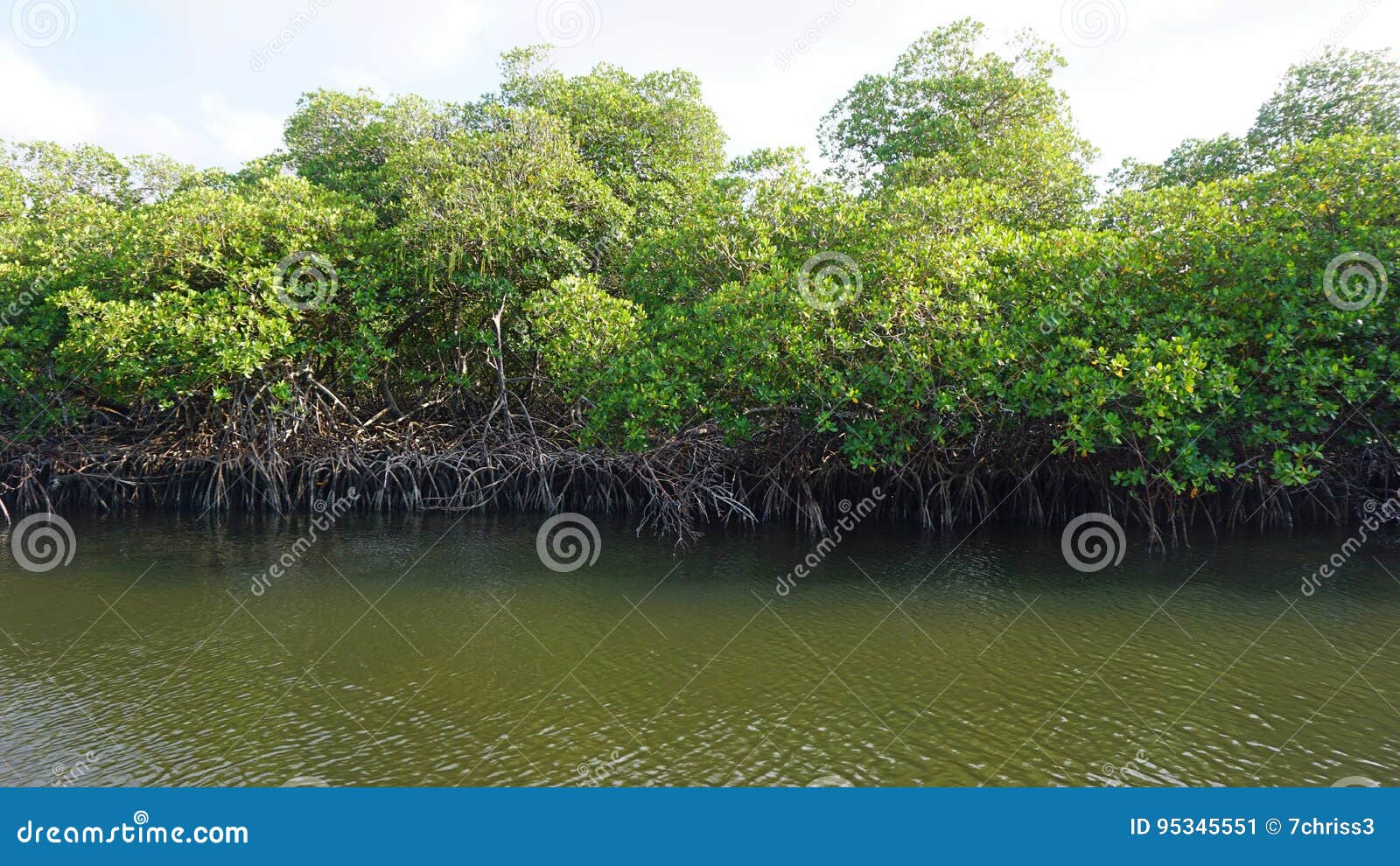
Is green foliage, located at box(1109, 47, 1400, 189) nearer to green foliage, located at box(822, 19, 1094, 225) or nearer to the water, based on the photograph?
green foliage, located at box(822, 19, 1094, 225)

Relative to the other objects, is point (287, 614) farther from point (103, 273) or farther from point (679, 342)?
point (103, 273)

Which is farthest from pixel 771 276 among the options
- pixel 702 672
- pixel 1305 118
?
pixel 1305 118

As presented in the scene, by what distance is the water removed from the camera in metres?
5.61

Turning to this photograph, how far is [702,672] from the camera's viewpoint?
732cm

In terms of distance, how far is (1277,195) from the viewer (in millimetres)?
11391

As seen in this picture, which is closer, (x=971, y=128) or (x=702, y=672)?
(x=702, y=672)

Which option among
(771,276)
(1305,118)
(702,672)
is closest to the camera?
(702,672)

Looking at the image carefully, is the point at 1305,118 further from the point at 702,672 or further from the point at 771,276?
the point at 702,672

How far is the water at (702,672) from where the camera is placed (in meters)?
5.61

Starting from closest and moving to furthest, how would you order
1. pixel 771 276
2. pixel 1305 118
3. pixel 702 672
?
pixel 702 672 → pixel 771 276 → pixel 1305 118

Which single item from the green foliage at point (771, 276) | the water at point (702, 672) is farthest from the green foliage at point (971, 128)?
the water at point (702, 672)

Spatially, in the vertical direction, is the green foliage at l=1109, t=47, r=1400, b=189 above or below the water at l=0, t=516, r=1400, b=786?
above

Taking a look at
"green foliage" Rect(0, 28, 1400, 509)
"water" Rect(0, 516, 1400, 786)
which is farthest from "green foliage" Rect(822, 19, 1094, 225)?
"water" Rect(0, 516, 1400, 786)

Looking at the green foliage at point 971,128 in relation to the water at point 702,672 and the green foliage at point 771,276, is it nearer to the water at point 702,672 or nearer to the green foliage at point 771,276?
the green foliage at point 771,276
